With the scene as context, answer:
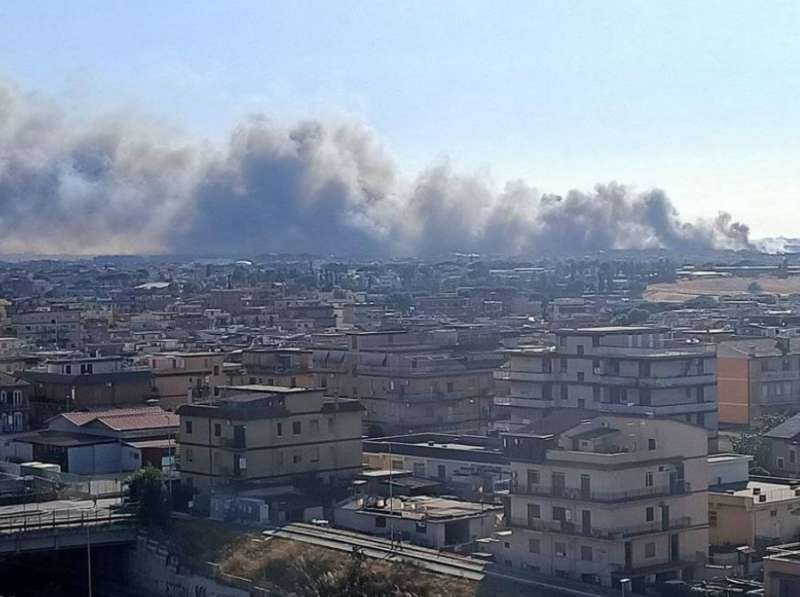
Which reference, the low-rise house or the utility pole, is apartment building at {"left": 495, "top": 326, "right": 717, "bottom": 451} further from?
the utility pole

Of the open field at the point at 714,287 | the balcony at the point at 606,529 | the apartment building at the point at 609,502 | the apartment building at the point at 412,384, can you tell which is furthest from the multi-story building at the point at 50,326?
the balcony at the point at 606,529

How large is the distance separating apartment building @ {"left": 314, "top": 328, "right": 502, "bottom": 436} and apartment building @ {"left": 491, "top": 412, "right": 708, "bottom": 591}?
9555 millimetres

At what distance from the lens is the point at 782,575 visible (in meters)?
13.7

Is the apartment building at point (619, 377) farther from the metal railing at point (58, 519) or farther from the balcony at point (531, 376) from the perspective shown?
the metal railing at point (58, 519)

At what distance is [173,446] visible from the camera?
70.2ft

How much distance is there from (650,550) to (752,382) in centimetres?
1202

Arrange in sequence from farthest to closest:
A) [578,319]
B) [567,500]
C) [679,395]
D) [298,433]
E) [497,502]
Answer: [578,319] < [679,395] < [298,433] < [497,502] < [567,500]

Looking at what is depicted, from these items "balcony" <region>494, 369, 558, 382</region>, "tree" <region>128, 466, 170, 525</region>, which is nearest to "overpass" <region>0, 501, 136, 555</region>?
"tree" <region>128, 466, 170, 525</region>

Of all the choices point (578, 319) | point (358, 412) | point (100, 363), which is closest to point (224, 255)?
point (578, 319)

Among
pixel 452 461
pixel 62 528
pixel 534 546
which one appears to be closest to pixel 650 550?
pixel 534 546

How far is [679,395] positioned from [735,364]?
6000mm

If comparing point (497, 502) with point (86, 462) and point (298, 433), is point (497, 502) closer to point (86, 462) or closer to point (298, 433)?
point (298, 433)

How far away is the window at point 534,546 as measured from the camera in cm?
1543

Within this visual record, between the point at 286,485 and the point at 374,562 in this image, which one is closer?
the point at 374,562
